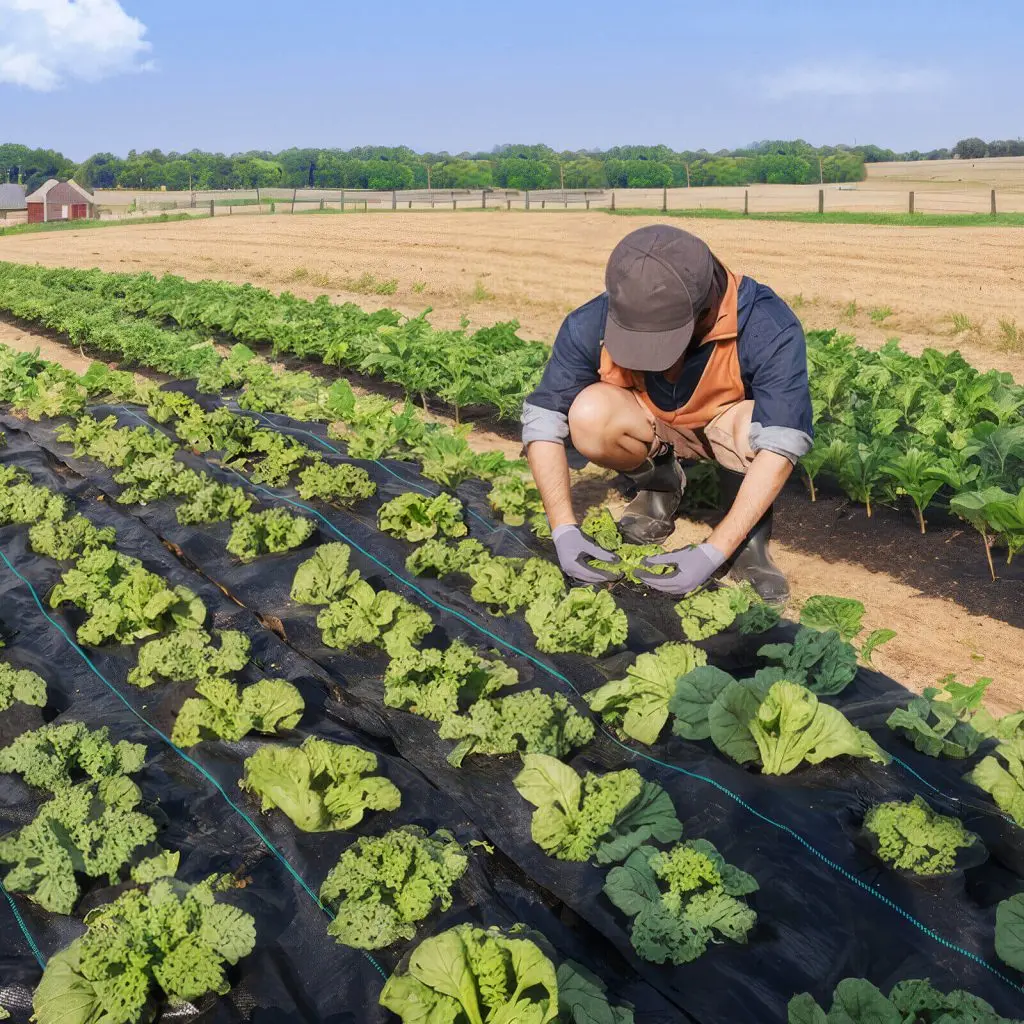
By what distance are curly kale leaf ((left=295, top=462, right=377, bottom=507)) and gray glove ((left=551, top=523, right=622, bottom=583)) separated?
1.42 meters

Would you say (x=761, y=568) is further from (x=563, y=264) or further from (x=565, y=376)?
(x=563, y=264)

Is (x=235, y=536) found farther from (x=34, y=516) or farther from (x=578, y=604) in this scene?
(x=578, y=604)

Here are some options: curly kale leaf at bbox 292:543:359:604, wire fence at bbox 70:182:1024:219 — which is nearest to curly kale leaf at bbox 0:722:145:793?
curly kale leaf at bbox 292:543:359:604

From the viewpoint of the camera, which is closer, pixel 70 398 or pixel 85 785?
pixel 85 785

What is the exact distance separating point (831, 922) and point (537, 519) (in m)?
2.64

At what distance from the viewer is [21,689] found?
11.2ft

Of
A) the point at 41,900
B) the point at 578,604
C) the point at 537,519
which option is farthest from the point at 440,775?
the point at 537,519

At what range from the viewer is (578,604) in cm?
375

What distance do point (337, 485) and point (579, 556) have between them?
155 centimetres

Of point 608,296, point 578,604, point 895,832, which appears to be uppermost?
point 608,296

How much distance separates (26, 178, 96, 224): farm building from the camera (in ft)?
189

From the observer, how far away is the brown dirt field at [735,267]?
15.5 feet

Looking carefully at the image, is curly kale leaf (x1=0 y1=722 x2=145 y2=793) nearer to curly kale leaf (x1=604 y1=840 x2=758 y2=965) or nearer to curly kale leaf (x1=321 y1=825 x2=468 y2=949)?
curly kale leaf (x1=321 y1=825 x2=468 y2=949)

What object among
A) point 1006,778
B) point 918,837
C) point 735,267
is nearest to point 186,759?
point 918,837
